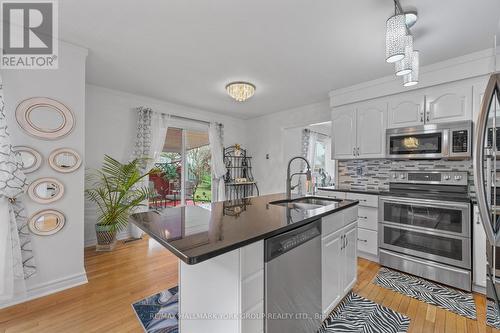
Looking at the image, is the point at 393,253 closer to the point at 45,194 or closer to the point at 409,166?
the point at 409,166

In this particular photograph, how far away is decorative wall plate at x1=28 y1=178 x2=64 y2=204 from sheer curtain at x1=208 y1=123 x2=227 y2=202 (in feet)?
9.78

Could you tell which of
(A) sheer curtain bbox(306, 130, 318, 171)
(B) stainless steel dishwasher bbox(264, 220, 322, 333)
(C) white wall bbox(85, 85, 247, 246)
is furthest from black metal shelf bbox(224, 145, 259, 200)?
(B) stainless steel dishwasher bbox(264, 220, 322, 333)

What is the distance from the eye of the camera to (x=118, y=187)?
10.8 feet

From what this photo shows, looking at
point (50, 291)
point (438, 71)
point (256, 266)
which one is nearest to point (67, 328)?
point (50, 291)

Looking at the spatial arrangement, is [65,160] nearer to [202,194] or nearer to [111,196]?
[111,196]

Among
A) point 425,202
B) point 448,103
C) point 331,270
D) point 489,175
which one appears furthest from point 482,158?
point 448,103

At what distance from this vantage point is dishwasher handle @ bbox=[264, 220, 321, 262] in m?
1.16

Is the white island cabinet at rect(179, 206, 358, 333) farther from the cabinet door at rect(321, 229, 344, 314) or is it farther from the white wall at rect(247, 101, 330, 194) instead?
the white wall at rect(247, 101, 330, 194)

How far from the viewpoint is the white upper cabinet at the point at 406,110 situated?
109 inches

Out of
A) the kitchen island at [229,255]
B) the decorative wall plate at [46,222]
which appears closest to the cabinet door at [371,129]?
the kitchen island at [229,255]

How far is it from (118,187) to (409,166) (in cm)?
414

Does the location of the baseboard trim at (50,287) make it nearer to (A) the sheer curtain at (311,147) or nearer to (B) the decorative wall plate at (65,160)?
(B) the decorative wall plate at (65,160)

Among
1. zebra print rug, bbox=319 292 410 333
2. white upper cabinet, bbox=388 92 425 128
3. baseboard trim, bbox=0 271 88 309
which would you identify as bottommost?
zebra print rug, bbox=319 292 410 333

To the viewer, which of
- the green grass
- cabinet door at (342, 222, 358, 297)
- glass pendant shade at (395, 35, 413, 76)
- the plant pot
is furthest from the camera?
the green grass
